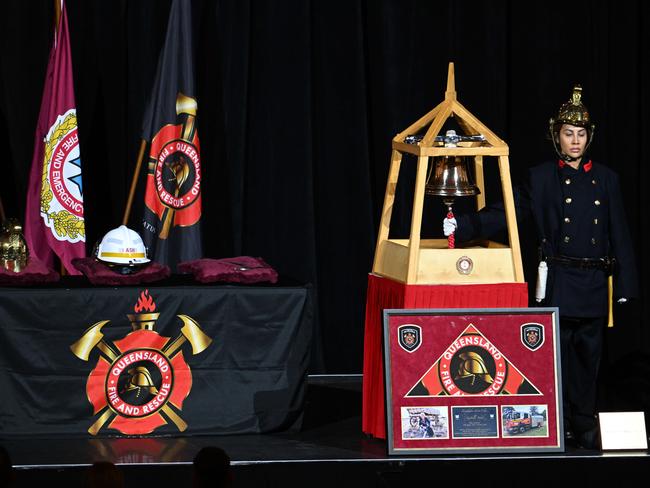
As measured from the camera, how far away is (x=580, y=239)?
5.59m

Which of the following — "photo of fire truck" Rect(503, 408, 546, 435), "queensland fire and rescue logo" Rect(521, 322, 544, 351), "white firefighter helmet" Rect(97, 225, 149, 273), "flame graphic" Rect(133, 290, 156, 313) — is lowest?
"photo of fire truck" Rect(503, 408, 546, 435)

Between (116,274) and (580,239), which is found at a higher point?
(580,239)

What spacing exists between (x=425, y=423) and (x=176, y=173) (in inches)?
80.4

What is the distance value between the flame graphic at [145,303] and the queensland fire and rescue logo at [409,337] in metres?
1.06

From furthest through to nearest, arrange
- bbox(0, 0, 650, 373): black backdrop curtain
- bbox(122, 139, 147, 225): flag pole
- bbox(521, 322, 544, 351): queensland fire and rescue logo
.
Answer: bbox(0, 0, 650, 373): black backdrop curtain → bbox(122, 139, 147, 225): flag pole → bbox(521, 322, 544, 351): queensland fire and rescue logo

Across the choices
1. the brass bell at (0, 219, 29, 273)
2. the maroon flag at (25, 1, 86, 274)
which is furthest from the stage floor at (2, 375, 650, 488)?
the maroon flag at (25, 1, 86, 274)

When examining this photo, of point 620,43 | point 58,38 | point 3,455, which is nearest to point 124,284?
point 58,38

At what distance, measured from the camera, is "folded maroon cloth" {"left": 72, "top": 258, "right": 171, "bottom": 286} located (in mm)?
5555

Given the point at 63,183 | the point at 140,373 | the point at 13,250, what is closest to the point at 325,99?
the point at 63,183

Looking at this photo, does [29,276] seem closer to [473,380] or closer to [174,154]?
[174,154]

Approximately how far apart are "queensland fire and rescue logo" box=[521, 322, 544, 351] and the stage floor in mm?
458

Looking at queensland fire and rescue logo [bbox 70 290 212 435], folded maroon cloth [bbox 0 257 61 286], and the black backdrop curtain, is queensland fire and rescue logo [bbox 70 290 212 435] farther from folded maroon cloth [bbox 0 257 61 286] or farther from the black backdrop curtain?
the black backdrop curtain

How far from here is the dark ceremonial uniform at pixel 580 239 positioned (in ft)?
→ 18.3

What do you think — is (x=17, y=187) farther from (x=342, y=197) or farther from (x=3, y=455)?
(x=3, y=455)
